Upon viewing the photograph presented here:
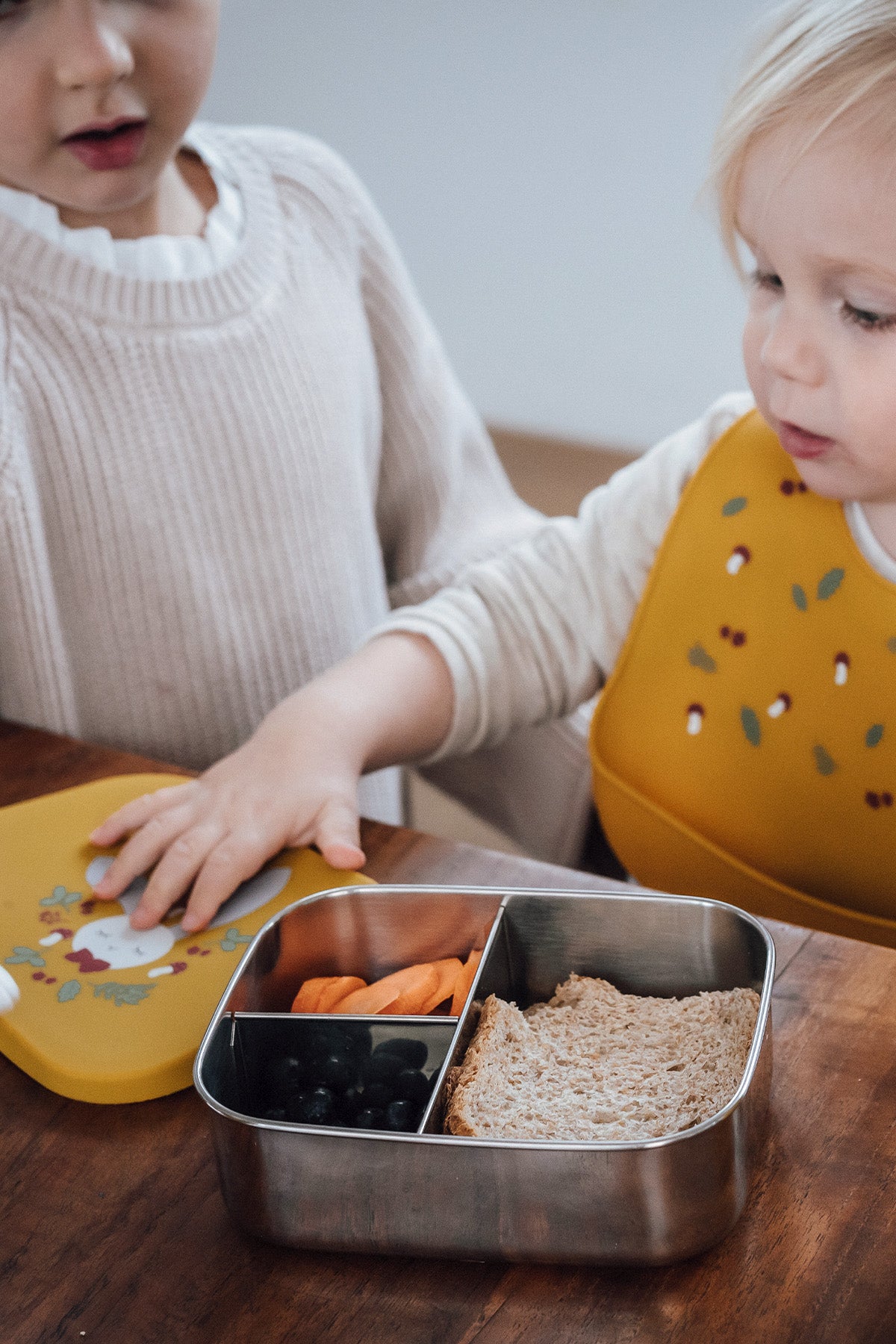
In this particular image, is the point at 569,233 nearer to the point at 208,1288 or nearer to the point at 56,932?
the point at 56,932

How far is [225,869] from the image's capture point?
2.64ft

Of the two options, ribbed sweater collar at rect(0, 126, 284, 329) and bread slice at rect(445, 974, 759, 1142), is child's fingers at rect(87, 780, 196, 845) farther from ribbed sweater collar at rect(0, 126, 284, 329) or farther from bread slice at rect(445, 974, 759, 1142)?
ribbed sweater collar at rect(0, 126, 284, 329)

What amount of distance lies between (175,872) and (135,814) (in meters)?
0.07

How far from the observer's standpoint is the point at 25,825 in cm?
88

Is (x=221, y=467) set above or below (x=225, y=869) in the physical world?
above

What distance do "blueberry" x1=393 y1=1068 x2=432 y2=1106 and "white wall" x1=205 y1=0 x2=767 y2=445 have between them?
141 centimetres

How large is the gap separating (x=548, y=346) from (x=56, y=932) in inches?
57.4

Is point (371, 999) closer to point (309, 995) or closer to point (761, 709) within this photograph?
point (309, 995)

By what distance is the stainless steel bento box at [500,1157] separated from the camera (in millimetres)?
536

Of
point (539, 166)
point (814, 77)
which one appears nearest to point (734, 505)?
point (814, 77)

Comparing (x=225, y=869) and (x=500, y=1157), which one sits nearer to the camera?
(x=500, y=1157)

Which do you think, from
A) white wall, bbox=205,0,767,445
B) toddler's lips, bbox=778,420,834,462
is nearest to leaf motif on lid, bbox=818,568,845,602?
toddler's lips, bbox=778,420,834,462

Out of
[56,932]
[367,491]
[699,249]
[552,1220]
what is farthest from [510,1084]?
[699,249]

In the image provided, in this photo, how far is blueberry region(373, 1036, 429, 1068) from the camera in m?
0.64
